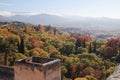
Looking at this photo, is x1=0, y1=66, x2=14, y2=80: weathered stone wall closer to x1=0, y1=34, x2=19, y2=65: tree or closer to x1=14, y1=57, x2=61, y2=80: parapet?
x1=14, y1=57, x2=61, y2=80: parapet

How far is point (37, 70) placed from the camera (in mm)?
13609

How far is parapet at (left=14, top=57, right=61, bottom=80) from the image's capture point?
1346 centimetres

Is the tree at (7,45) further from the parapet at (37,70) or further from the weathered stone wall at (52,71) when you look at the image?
the weathered stone wall at (52,71)

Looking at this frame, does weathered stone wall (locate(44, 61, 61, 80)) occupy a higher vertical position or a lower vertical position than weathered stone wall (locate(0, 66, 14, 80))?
higher

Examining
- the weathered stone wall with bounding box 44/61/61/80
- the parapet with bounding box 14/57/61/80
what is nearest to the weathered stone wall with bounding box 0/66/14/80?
the parapet with bounding box 14/57/61/80

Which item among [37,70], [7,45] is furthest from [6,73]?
[7,45]

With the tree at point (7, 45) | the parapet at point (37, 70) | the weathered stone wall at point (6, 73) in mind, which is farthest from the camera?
the tree at point (7, 45)

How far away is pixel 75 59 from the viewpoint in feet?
135

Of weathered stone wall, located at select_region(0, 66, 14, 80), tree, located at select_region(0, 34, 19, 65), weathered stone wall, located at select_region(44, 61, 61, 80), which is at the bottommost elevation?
tree, located at select_region(0, 34, 19, 65)

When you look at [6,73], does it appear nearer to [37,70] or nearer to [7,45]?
[37,70]

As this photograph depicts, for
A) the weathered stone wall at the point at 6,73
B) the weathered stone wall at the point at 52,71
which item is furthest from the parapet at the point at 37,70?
the weathered stone wall at the point at 6,73

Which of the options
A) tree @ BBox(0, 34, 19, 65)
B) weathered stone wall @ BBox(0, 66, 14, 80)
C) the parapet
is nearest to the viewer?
the parapet

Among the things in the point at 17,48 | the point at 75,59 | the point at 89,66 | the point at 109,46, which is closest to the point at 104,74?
the point at 89,66

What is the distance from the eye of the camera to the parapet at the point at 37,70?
13.5m
